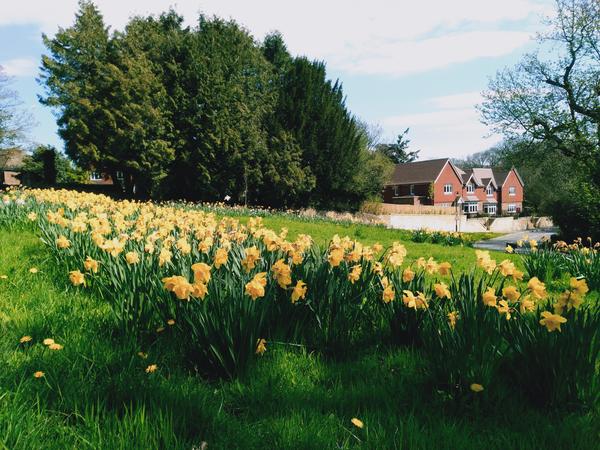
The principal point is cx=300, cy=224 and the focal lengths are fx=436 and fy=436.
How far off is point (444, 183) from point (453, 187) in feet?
7.88

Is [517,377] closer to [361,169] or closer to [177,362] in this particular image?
[177,362]

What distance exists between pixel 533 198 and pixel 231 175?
48.7 meters

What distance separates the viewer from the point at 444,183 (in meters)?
57.7

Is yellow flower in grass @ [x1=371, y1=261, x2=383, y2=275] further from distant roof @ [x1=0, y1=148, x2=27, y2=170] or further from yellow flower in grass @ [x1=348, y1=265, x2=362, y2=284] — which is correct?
distant roof @ [x1=0, y1=148, x2=27, y2=170]

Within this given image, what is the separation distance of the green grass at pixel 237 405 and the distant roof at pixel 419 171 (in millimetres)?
56464

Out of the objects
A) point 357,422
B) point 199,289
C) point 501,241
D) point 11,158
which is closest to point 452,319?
point 357,422

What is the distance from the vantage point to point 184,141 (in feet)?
102

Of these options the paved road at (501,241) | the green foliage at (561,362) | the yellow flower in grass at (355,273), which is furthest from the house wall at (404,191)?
the green foliage at (561,362)

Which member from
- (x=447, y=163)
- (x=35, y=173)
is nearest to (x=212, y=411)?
(x=35, y=173)

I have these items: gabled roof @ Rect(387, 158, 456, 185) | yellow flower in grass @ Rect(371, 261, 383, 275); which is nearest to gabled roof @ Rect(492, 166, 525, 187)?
gabled roof @ Rect(387, 158, 456, 185)

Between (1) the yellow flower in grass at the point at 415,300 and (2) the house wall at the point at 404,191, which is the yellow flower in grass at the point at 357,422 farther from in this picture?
(2) the house wall at the point at 404,191

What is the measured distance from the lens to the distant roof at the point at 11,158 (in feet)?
127

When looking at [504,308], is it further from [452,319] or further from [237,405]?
[237,405]

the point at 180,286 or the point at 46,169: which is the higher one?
the point at 46,169
